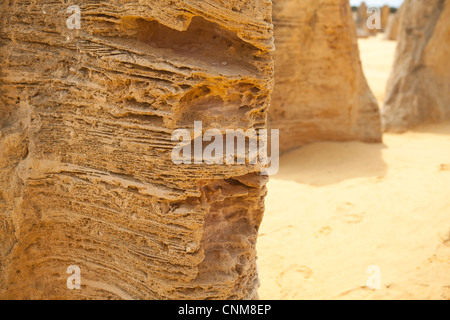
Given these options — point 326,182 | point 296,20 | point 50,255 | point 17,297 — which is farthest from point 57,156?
point 296,20

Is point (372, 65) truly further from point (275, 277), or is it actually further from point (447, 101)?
point (275, 277)

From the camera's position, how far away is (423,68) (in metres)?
9.07

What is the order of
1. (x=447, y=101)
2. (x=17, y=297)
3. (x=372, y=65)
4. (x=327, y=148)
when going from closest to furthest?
(x=17, y=297), (x=327, y=148), (x=447, y=101), (x=372, y=65)

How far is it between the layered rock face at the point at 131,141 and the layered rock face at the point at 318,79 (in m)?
4.48

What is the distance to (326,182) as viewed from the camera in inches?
254

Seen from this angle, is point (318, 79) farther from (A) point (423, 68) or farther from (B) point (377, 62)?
(B) point (377, 62)

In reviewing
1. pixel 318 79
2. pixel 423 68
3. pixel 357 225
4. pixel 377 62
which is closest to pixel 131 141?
pixel 357 225

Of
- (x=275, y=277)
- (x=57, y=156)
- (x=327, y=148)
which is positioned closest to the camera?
(x=57, y=156)

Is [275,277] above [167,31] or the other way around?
the other way around

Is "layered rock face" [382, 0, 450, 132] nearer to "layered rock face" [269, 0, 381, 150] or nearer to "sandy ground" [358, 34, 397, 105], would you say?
"layered rock face" [269, 0, 381, 150]

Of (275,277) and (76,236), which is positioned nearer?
(76,236)

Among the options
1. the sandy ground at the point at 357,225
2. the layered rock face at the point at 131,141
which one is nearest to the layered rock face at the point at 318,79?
the sandy ground at the point at 357,225

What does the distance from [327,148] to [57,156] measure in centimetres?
539

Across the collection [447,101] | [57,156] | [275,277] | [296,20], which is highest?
[296,20]
